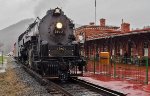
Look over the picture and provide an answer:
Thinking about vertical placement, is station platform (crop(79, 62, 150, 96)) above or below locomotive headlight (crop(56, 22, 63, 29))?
below

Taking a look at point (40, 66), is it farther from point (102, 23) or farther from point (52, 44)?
point (102, 23)

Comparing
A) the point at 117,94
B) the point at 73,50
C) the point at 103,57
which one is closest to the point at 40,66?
the point at 73,50

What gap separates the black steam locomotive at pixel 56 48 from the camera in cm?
1623

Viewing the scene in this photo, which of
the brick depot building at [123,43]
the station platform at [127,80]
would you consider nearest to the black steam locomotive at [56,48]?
the station platform at [127,80]

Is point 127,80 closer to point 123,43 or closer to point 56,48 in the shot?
point 56,48

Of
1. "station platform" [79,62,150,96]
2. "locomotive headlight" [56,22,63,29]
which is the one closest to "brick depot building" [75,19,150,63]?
"station platform" [79,62,150,96]

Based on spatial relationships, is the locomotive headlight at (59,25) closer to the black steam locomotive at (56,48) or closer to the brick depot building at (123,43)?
the black steam locomotive at (56,48)

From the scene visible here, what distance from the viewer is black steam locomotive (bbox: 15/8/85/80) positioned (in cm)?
1623

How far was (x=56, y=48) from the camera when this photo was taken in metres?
17.0

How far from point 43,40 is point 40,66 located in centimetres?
169

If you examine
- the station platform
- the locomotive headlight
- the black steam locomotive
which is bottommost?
the station platform

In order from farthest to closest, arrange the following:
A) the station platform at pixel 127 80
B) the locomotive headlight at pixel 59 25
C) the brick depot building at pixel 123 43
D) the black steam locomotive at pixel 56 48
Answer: the brick depot building at pixel 123 43 < the locomotive headlight at pixel 59 25 < the black steam locomotive at pixel 56 48 < the station platform at pixel 127 80

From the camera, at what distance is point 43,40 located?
17.3 meters

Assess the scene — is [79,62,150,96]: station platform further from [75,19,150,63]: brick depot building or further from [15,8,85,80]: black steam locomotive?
[75,19,150,63]: brick depot building
